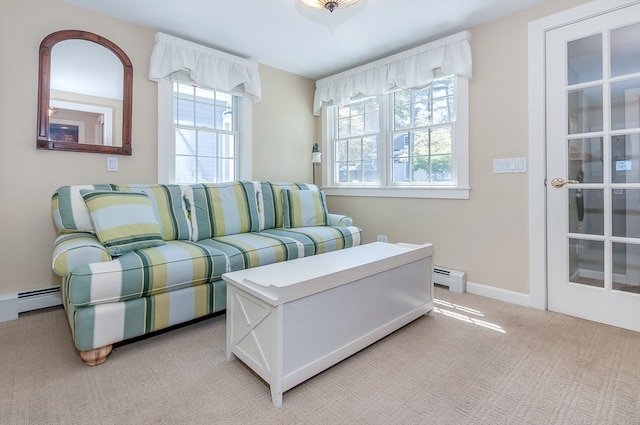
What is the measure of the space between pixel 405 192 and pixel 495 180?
34.4 inches

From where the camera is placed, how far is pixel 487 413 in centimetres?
133

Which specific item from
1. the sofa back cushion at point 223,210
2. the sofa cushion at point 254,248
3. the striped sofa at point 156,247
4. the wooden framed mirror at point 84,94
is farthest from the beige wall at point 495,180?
the wooden framed mirror at point 84,94

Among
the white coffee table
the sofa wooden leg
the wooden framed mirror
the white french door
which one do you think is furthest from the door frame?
the wooden framed mirror

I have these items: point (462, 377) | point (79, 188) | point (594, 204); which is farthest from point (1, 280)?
point (594, 204)

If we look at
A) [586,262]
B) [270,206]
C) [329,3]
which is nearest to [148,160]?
[270,206]

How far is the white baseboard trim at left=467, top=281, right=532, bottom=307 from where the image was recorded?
2559 mm

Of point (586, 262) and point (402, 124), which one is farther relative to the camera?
point (402, 124)

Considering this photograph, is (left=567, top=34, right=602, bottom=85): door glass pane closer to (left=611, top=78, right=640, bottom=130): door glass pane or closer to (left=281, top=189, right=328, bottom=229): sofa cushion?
(left=611, top=78, right=640, bottom=130): door glass pane

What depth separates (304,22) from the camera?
274 centimetres

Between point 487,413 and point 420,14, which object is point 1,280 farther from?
point 420,14

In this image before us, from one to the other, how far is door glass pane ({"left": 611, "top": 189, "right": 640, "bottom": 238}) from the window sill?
98 centimetres

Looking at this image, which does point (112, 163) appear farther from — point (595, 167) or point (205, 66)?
point (595, 167)

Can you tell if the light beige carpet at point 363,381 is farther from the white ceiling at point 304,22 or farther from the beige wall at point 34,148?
the white ceiling at point 304,22

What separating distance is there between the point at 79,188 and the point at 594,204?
3660mm
